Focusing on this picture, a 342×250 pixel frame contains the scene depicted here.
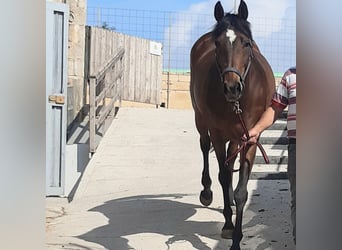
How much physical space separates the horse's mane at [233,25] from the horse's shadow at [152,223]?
130 cm

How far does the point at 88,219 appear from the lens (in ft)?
12.4

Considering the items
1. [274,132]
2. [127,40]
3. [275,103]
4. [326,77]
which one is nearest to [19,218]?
[326,77]

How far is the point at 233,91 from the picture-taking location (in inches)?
101

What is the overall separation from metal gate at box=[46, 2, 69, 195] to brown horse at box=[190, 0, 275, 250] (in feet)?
3.94

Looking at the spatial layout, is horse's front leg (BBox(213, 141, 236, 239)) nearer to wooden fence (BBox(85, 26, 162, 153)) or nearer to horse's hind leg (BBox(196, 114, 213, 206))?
horse's hind leg (BBox(196, 114, 213, 206))

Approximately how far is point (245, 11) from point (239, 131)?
0.70m

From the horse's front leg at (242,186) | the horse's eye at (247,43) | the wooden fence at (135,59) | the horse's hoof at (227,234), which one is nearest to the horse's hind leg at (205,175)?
the horse's hoof at (227,234)

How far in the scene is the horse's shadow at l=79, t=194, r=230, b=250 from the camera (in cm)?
321

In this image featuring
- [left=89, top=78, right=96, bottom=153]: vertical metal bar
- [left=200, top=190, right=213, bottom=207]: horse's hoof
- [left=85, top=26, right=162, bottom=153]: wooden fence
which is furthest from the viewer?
[left=85, top=26, right=162, bottom=153]: wooden fence

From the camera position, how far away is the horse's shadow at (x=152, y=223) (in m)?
3.21

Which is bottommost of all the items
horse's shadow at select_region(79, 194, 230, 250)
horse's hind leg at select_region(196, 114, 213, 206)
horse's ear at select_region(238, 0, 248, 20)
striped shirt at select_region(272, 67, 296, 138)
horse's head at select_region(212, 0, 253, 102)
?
horse's shadow at select_region(79, 194, 230, 250)

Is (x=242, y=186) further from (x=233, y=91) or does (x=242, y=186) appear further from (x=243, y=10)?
(x=243, y=10)

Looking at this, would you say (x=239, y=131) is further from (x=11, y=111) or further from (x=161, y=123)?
(x=161, y=123)

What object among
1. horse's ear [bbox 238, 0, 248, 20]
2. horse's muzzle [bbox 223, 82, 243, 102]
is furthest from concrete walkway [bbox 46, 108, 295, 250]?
horse's ear [bbox 238, 0, 248, 20]
